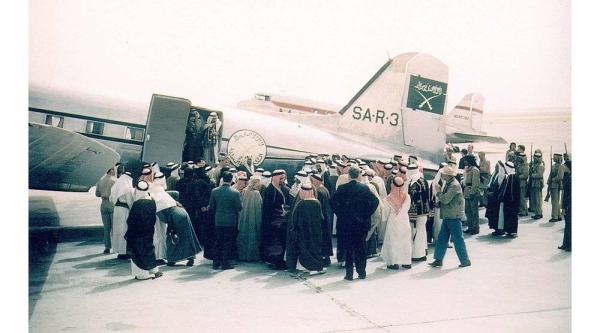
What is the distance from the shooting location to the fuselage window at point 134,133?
9.97 meters

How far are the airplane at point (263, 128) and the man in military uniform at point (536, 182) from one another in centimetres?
250

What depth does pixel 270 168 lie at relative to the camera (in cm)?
1153

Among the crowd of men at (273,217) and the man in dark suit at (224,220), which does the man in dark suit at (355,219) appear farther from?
the man in dark suit at (224,220)

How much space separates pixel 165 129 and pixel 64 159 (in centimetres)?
271

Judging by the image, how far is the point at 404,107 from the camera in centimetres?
1268

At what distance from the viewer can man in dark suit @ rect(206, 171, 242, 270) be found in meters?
6.86

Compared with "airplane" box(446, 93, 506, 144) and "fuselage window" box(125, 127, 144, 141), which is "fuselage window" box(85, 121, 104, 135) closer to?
"fuselage window" box(125, 127, 144, 141)

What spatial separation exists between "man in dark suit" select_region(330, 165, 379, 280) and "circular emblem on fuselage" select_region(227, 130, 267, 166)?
512 cm

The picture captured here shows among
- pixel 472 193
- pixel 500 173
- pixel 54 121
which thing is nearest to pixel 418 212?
pixel 472 193

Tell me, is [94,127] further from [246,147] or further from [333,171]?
[333,171]

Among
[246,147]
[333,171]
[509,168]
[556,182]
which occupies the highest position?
[246,147]

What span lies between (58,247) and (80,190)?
2750mm
